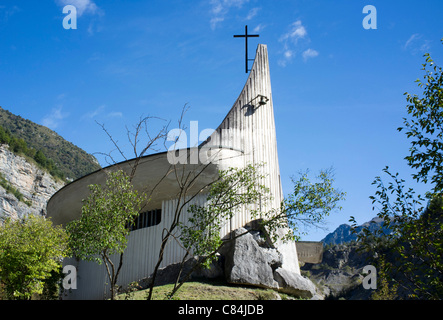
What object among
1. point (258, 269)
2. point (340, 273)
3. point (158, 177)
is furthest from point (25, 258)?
point (340, 273)

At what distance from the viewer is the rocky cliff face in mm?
66719

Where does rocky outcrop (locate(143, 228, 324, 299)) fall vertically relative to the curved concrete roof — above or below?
below

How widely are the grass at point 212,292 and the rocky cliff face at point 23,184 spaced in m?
56.3

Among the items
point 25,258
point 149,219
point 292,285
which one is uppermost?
point 149,219

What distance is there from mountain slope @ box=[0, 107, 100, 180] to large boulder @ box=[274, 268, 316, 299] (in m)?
68.3

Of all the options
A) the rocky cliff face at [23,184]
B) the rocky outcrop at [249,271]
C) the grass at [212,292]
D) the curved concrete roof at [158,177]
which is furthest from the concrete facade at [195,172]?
the rocky cliff face at [23,184]

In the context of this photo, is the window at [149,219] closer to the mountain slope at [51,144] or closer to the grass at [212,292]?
the grass at [212,292]

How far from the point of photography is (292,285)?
59.4ft

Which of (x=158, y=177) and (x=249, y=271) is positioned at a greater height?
(x=158, y=177)

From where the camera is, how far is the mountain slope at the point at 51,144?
8431 cm

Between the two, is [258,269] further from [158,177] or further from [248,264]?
[158,177]

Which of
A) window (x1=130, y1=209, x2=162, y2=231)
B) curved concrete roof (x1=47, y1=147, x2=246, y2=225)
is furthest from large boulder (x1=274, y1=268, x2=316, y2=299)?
window (x1=130, y1=209, x2=162, y2=231)

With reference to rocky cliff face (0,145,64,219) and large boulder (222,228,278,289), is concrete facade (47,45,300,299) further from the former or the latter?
rocky cliff face (0,145,64,219)

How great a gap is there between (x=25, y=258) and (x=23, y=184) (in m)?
61.6
